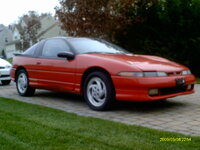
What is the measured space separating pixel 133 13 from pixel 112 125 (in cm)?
970

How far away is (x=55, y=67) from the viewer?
602 centimetres

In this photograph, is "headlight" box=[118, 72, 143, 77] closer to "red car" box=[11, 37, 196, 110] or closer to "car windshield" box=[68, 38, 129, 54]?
"red car" box=[11, 37, 196, 110]

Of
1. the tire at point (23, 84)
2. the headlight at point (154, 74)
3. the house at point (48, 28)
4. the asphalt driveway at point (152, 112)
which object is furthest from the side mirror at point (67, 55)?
the house at point (48, 28)

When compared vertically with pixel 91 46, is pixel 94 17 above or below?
above

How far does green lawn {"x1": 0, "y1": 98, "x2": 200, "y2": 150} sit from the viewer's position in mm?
3129

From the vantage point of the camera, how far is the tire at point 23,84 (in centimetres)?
701

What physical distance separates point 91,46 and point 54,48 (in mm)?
858

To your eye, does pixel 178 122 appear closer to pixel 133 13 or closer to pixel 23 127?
pixel 23 127

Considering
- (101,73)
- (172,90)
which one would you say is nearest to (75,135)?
(101,73)

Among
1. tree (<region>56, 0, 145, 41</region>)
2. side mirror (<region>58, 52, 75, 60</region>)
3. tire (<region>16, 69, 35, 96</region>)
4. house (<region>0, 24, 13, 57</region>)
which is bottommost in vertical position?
tire (<region>16, 69, 35, 96</region>)

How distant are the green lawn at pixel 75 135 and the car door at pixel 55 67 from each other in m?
1.29
